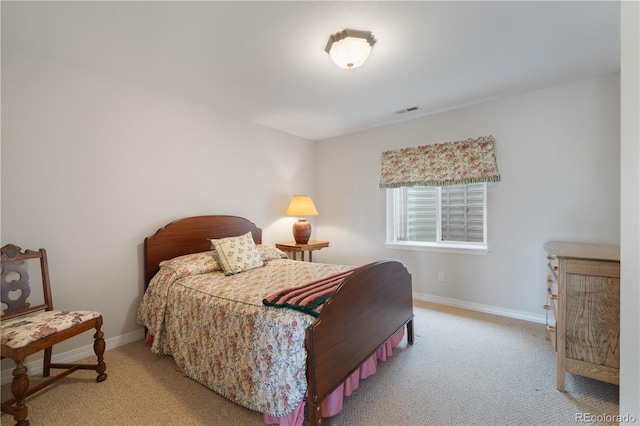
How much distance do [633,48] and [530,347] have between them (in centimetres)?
224

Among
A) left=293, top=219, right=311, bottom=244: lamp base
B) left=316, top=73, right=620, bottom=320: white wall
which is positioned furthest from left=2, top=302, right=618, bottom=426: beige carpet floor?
left=293, top=219, right=311, bottom=244: lamp base

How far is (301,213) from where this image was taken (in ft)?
12.3

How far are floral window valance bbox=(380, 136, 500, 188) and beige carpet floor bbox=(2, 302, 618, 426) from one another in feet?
5.64

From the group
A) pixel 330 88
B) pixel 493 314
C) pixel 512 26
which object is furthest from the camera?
pixel 493 314

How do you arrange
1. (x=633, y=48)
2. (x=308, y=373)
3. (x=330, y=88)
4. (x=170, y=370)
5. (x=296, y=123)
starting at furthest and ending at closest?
(x=296, y=123), (x=330, y=88), (x=170, y=370), (x=308, y=373), (x=633, y=48)

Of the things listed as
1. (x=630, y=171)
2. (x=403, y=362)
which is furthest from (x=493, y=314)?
(x=630, y=171)

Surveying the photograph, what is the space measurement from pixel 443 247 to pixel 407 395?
1.99 meters

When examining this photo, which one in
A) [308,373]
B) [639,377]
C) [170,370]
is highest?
[639,377]

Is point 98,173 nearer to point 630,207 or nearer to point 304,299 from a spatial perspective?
point 304,299

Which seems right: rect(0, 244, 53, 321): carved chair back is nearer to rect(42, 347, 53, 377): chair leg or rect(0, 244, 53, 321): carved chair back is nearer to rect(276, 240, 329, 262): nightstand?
rect(42, 347, 53, 377): chair leg

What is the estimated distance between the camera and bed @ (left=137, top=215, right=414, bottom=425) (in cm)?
140

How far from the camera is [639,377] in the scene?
3.52 feet

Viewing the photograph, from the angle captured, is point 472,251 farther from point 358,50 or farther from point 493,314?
point 358,50

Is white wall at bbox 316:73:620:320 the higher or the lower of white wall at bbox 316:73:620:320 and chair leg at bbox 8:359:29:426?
the higher
